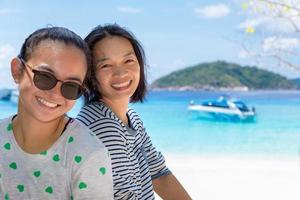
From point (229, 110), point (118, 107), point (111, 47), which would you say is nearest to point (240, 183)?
point (118, 107)

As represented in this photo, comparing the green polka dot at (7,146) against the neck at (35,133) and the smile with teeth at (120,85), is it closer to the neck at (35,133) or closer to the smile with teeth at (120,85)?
the neck at (35,133)

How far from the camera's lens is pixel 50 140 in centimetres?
141

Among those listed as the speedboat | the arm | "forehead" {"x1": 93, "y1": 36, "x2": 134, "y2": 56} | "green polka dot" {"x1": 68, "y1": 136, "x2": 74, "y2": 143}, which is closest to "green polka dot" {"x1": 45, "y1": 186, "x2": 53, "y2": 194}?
"green polka dot" {"x1": 68, "y1": 136, "x2": 74, "y2": 143}

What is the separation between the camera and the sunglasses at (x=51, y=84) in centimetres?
135

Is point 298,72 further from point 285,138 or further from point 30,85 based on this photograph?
point 285,138

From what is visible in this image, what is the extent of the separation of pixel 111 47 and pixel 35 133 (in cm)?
50

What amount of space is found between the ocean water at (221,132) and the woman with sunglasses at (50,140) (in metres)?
8.53

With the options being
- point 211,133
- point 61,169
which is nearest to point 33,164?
point 61,169

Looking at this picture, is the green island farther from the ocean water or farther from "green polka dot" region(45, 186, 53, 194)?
"green polka dot" region(45, 186, 53, 194)

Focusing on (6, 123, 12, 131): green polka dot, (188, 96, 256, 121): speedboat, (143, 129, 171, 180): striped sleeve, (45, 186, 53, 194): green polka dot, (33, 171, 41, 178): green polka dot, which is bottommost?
(188, 96, 256, 121): speedboat

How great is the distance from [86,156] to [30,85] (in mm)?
232

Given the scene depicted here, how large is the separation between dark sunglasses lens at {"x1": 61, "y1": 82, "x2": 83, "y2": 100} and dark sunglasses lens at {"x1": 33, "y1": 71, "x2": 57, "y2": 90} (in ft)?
0.10

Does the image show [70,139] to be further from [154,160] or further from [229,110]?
[229,110]

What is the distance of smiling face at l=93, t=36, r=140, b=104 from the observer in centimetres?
178
